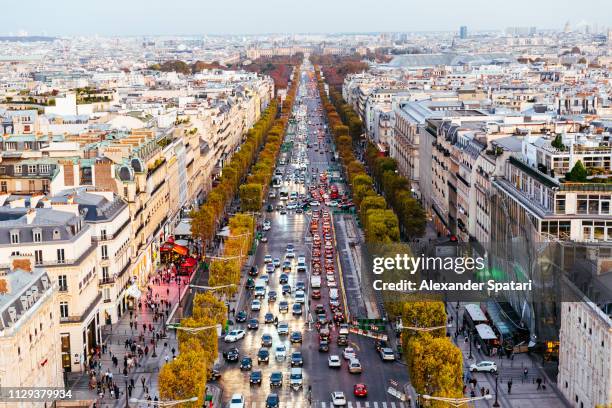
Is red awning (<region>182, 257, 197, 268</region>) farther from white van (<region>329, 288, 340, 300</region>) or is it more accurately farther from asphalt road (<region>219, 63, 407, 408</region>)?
white van (<region>329, 288, 340, 300</region>)

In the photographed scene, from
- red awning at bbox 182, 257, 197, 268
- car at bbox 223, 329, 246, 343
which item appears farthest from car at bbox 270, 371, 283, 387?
red awning at bbox 182, 257, 197, 268

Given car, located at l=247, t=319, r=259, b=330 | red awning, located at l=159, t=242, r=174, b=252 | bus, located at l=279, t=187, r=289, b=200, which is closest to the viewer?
car, located at l=247, t=319, r=259, b=330

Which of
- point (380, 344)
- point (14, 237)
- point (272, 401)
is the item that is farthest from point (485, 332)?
point (14, 237)

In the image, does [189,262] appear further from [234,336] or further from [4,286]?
[4,286]

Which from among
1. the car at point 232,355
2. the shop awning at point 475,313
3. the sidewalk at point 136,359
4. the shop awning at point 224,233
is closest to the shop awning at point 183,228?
the shop awning at point 224,233

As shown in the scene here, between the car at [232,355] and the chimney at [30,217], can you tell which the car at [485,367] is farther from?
the chimney at [30,217]
